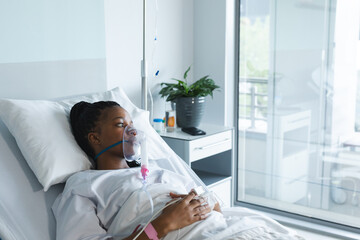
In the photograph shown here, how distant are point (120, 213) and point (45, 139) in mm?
481

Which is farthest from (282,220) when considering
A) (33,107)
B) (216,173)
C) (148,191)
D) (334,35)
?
(33,107)

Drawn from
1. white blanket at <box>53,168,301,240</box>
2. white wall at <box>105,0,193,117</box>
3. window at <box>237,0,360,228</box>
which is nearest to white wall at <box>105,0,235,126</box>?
white wall at <box>105,0,193,117</box>

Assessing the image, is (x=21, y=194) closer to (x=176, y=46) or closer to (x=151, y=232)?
(x=151, y=232)

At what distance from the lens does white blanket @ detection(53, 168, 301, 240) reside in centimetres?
156

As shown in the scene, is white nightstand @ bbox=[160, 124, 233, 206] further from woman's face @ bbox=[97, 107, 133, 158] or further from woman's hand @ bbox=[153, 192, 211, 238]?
woman's hand @ bbox=[153, 192, 211, 238]

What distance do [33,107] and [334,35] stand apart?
193cm

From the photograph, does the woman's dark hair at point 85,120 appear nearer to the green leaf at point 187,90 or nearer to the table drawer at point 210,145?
the table drawer at point 210,145

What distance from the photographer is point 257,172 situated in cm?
335

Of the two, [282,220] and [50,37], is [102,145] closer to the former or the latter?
[50,37]

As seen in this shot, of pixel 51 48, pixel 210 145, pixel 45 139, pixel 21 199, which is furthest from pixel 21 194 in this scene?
pixel 210 145

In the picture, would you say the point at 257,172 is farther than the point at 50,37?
Yes

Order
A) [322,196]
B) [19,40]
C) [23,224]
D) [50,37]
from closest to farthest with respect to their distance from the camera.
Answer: [23,224] < [19,40] < [50,37] < [322,196]

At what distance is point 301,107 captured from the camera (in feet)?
10.00

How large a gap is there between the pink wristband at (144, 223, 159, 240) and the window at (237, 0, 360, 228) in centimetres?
181
